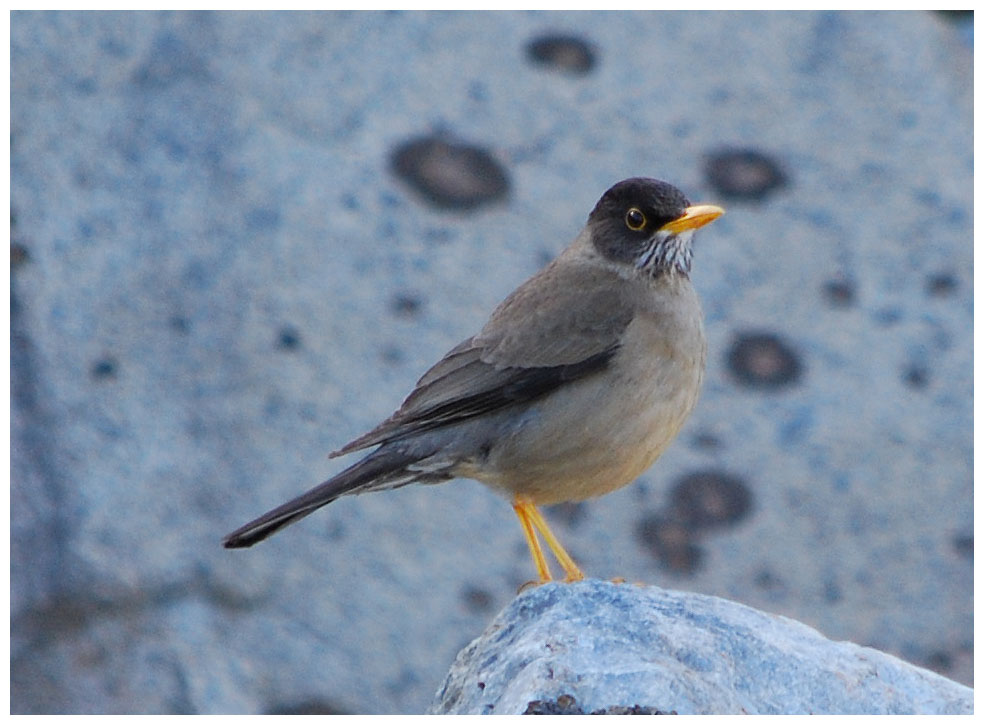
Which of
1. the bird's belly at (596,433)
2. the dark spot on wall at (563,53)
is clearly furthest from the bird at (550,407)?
the dark spot on wall at (563,53)

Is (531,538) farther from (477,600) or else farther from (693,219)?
(477,600)

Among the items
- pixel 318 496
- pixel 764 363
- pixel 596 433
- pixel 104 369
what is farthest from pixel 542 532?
pixel 104 369

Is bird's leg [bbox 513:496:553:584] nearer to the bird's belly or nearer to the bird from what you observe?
the bird

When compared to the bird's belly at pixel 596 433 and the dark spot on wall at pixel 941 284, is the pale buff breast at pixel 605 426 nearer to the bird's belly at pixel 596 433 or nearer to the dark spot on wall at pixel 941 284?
the bird's belly at pixel 596 433

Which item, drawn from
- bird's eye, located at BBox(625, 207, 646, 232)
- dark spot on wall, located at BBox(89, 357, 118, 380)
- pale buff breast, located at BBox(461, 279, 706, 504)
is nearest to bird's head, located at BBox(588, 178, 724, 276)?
Result: bird's eye, located at BBox(625, 207, 646, 232)

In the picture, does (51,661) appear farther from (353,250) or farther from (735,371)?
(735,371)

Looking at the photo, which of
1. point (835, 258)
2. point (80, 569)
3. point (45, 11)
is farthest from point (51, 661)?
point (835, 258)
